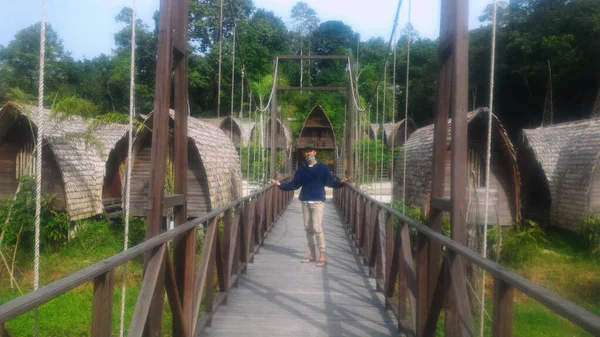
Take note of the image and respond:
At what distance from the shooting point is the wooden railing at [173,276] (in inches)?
50.3

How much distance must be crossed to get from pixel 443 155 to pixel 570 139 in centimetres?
878

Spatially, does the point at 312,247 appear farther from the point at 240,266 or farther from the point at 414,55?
the point at 414,55

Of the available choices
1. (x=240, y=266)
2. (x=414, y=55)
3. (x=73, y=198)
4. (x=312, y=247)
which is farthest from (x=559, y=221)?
(x=414, y=55)

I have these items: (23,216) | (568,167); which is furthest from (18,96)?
(568,167)

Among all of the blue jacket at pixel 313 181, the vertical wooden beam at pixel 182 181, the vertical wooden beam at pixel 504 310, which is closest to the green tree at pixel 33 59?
the blue jacket at pixel 313 181

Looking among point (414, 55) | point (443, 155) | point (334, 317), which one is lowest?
point (334, 317)

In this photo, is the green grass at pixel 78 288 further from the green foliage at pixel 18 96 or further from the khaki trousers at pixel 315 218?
the green foliage at pixel 18 96

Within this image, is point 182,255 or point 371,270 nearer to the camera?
point 182,255

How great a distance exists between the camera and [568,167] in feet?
33.0

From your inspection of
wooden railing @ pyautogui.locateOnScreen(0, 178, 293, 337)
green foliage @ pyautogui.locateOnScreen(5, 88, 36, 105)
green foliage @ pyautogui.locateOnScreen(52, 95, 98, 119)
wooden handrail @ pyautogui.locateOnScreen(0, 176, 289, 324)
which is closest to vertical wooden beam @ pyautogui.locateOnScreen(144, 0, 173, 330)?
wooden railing @ pyautogui.locateOnScreen(0, 178, 293, 337)

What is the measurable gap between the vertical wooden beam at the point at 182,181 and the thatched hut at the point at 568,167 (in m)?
8.42

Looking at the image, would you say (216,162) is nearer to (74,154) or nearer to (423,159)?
(74,154)

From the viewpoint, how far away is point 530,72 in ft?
62.7

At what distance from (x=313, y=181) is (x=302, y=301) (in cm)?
140
